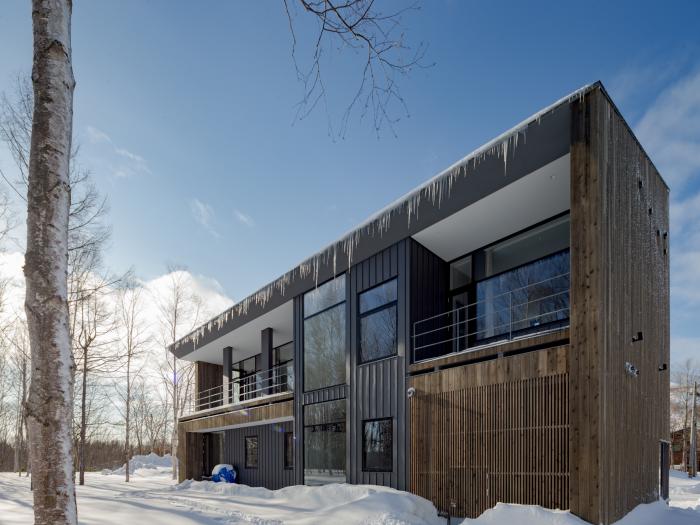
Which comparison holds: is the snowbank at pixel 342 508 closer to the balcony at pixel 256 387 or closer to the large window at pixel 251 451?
the balcony at pixel 256 387

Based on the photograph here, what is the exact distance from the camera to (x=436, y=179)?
9328 mm

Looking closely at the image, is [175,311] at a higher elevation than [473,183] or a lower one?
lower

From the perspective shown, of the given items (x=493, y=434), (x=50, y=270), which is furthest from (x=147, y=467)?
(x=50, y=270)

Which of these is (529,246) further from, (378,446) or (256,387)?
(256,387)

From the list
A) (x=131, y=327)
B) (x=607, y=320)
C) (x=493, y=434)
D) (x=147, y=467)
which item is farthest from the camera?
(x=147, y=467)

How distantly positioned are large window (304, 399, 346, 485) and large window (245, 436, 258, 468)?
5.38 metres

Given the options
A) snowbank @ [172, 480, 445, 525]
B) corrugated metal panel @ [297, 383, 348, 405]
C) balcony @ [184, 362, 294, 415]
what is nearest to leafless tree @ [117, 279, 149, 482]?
balcony @ [184, 362, 294, 415]

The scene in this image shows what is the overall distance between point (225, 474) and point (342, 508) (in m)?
10.9

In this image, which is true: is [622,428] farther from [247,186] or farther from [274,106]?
[247,186]

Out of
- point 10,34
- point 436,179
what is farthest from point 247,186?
point 10,34

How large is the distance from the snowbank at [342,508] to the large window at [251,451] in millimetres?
6489

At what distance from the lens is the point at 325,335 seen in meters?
13.1

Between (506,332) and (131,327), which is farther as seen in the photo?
(131,327)

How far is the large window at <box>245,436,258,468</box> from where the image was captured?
1791 cm
